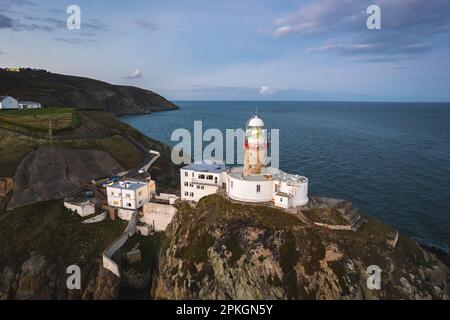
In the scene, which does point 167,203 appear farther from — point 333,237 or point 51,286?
point 333,237

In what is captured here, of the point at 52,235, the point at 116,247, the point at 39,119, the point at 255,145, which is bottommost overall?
the point at 116,247

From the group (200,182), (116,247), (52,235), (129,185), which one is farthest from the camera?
(129,185)

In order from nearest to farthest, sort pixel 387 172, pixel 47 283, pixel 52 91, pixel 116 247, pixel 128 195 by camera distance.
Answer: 1. pixel 47 283
2. pixel 116 247
3. pixel 128 195
4. pixel 387 172
5. pixel 52 91

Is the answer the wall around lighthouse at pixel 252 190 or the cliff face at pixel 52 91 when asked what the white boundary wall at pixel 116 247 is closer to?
the wall around lighthouse at pixel 252 190

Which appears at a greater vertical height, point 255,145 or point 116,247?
point 255,145

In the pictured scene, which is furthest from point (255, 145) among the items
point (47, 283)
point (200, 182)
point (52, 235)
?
point (47, 283)

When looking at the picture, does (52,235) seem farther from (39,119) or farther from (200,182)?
(39,119)

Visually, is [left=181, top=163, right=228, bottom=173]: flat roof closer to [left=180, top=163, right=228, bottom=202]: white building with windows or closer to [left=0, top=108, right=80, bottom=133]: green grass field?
[left=180, top=163, right=228, bottom=202]: white building with windows
